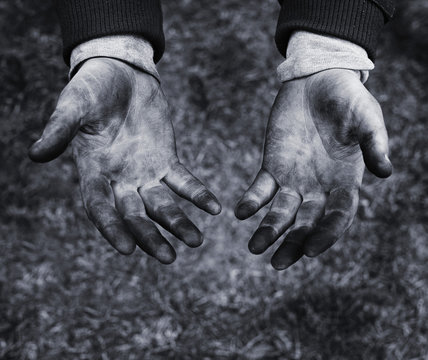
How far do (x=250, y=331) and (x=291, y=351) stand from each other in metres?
0.22

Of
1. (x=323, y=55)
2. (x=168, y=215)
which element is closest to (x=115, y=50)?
(x=168, y=215)

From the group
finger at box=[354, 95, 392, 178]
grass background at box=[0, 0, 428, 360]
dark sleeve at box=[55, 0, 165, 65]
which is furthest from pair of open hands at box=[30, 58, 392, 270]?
grass background at box=[0, 0, 428, 360]

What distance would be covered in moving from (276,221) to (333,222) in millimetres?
184

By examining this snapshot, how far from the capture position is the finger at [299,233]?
58.0 inches

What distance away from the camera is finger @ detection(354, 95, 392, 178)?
138 cm

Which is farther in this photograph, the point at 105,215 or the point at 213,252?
the point at 213,252

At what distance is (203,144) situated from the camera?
9.11ft

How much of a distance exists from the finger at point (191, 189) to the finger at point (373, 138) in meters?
0.48

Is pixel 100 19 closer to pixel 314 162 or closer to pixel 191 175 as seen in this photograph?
pixel 191 175

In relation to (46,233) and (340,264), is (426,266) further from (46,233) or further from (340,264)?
(46,233)

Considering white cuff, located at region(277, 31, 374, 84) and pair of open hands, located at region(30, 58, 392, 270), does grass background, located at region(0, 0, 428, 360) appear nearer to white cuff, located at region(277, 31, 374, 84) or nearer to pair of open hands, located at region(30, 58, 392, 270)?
pair of open hands, located at region(30, 58, 392, 270)

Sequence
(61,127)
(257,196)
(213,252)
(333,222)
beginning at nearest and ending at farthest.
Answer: (61,127) → (333,222) → (257,196) → (213,252)

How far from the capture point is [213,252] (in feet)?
8.42

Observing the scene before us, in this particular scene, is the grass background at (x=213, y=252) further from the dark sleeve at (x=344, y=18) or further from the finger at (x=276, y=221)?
the dark sleeve at (x=344, y=18)
